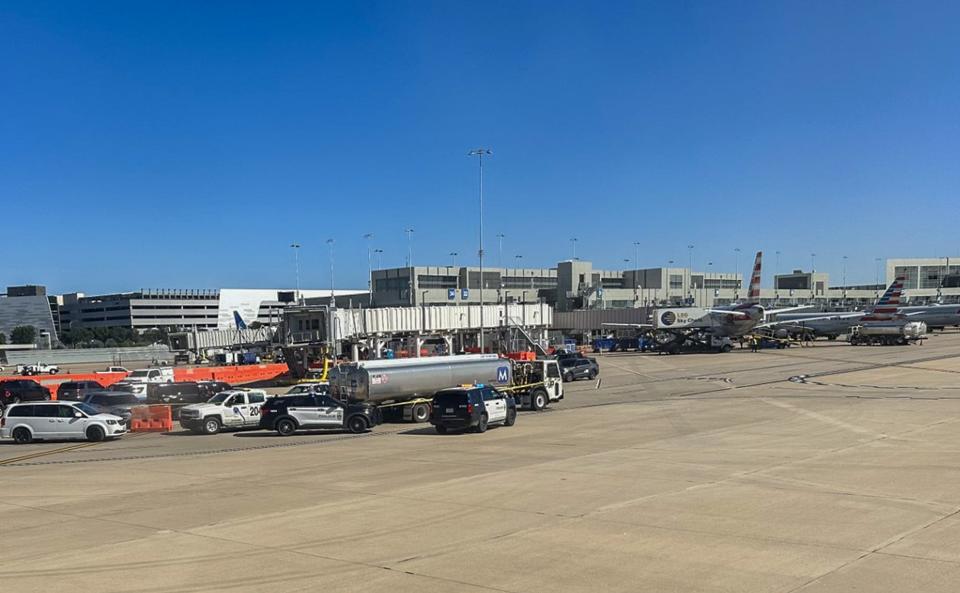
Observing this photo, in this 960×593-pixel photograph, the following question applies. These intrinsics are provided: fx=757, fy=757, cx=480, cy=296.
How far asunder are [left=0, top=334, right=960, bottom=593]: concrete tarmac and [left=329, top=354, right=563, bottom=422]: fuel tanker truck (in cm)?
285

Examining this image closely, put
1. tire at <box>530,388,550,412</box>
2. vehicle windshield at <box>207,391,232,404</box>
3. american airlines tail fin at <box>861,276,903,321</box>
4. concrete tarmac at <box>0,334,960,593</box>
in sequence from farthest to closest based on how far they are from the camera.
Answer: american airlines tail fin at <box>861,276,903,321</box> → tire at <box>530,388,550,412</box> → vehicle windshield at <box>207,391,232,404</box> → concrete tarmac at <box>0,334,960,593</box>

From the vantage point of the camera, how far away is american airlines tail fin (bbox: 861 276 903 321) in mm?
82625

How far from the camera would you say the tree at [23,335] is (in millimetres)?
171875

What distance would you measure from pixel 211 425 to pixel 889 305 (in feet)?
252

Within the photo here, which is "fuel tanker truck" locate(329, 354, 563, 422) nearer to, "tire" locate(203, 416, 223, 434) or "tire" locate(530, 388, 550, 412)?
"tire" locate(530, 388, 550, 412)

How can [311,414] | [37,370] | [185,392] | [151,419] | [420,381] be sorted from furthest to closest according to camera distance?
[37,370] → [185,392] → [151,419] → [420,381] → [311,414]

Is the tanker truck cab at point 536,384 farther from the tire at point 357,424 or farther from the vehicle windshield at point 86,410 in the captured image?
the vehicle windshield at point 86,410

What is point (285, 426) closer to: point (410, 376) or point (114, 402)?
point (410, 376)

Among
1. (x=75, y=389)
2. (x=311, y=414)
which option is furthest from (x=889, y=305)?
(x=75, y=389)

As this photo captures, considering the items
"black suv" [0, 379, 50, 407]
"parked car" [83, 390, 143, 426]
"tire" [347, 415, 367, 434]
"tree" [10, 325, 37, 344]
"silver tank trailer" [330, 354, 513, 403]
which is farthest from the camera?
"tree" [10, 325, 37, 344]

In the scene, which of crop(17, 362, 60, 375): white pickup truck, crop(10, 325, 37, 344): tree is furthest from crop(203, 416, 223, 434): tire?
crop(10, 325, 37, 344): tree

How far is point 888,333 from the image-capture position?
83.4 m

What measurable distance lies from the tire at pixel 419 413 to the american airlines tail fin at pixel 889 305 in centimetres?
6785

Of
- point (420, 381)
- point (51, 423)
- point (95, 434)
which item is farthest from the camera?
point (420, 381)
